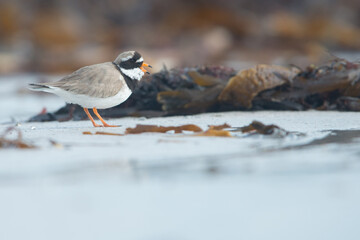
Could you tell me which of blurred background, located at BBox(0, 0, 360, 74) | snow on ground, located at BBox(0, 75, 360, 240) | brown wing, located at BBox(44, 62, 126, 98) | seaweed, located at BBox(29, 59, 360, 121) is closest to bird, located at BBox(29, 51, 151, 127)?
brown wing, located at BBox(44, 62, 126, 98)

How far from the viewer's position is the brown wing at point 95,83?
3.11 metres

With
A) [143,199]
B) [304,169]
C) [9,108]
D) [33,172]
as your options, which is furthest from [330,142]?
[9,108]

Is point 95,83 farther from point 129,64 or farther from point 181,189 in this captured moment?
point 181,189

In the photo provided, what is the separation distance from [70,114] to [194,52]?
20.0 ft

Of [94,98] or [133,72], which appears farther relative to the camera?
[133,72]

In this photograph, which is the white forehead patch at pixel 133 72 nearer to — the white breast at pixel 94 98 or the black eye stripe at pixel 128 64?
the black eye stripe at pixel 128 64

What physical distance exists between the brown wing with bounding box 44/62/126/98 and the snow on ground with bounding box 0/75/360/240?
0.73 metres

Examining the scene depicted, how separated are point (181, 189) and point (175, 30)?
30.6ft

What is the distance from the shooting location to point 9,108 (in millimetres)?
4625

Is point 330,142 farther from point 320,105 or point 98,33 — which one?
point 98,33

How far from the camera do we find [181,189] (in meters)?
1.58

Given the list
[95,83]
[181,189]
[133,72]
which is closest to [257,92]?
[133,72]

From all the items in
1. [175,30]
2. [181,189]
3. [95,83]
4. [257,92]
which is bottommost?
[181,189]

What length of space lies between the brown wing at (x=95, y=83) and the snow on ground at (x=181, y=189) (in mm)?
726
